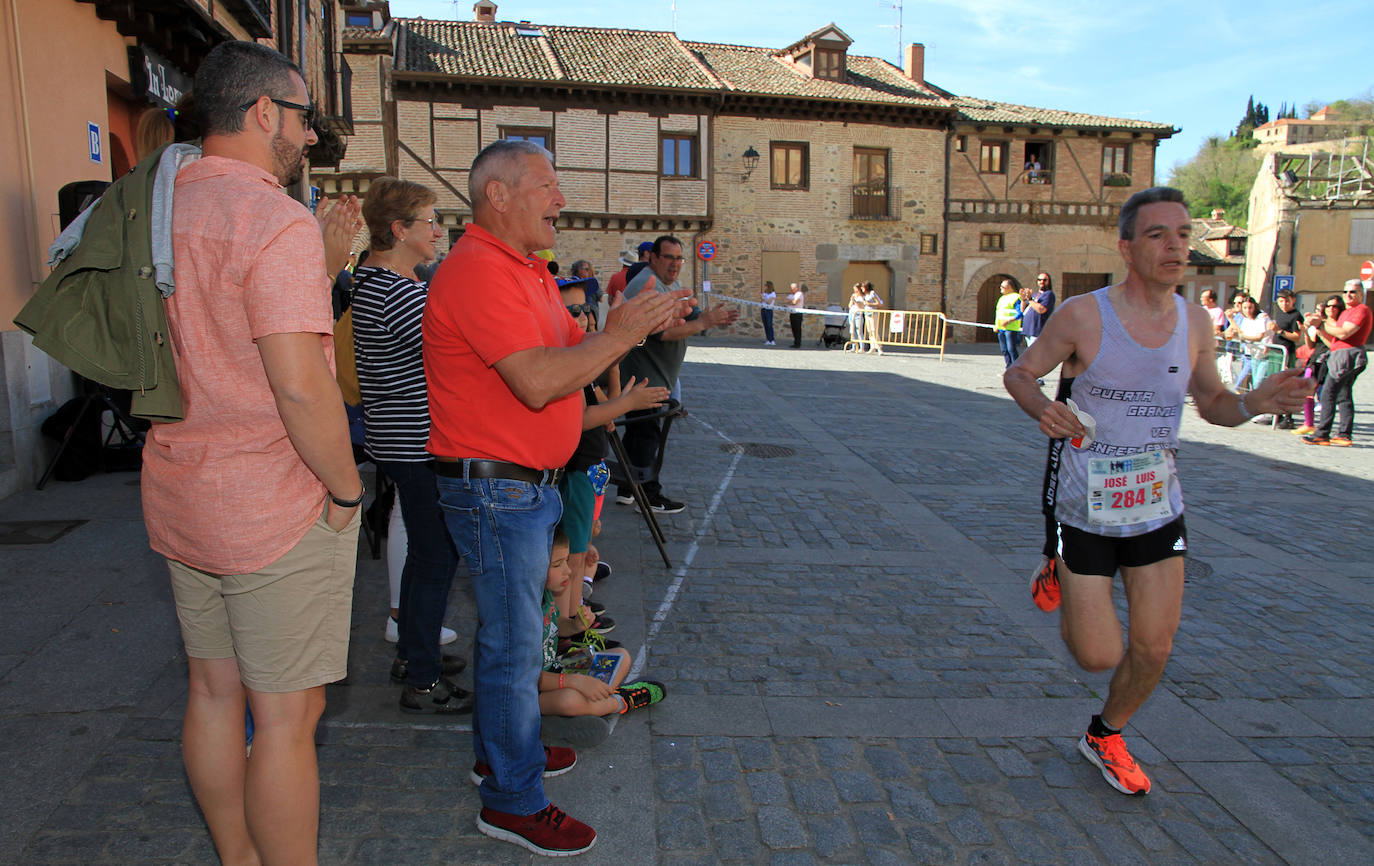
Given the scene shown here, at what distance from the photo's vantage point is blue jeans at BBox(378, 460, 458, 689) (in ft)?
11.4

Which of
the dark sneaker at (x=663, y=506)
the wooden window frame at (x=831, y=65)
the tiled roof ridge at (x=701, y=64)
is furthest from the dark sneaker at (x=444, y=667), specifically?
the wooden window frame at (x=831, y=65)

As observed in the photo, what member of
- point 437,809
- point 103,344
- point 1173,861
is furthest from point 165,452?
point 1173,861

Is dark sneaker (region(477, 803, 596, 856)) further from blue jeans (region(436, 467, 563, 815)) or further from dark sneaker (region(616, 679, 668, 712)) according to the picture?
dark sneaker (region(616, 679, 668, 712))

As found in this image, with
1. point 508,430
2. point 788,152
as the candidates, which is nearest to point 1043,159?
point 788,152

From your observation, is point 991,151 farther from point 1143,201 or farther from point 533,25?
point 1143,201

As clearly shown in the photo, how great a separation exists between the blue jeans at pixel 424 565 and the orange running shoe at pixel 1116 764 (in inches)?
93.5

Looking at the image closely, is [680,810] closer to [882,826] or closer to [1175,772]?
[882,826]

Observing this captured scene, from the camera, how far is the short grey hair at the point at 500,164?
8.45 feet

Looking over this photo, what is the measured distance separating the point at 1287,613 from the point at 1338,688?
104 centimetres

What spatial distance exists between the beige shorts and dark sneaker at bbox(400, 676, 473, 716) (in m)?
1.37

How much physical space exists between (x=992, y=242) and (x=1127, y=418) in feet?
106

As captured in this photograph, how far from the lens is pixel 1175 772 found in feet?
10.8

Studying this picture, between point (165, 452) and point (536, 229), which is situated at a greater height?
point (536, 229)

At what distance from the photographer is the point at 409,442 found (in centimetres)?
347
